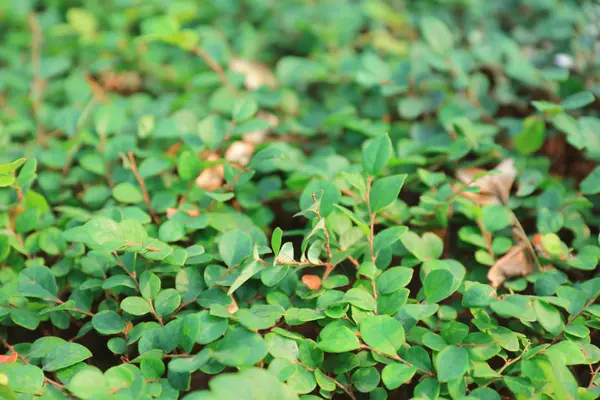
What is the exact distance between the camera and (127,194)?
1.32m

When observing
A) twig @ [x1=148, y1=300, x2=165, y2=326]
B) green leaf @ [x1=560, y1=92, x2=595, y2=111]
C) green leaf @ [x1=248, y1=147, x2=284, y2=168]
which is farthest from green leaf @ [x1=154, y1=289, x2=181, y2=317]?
green leaf @ [x1=560, y1=92, x2=595, y2=111]

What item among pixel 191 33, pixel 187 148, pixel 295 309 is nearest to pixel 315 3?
pixel 191 33

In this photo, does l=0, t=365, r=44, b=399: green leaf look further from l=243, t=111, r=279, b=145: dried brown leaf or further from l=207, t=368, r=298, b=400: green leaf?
l=243, t=111, r=279, b=145: dried brown leaf

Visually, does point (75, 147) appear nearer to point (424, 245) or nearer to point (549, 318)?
point (424, 245)

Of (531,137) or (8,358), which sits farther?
(531,137)

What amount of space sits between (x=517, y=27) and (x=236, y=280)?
1562 millimetres

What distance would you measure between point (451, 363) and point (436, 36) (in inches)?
44.3

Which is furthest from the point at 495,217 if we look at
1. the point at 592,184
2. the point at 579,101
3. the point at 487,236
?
the point at 579,101

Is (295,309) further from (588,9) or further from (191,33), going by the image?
(588,9)

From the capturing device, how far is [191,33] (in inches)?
64.2

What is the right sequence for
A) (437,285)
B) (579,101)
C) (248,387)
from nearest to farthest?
(248,387), (437,285), (579,101)

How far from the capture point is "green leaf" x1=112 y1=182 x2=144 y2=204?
51.5 inches

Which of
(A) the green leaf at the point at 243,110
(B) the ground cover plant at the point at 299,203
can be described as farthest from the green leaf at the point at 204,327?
(A) the green leaf at the point at 243,110

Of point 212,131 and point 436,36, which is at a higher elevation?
point 436,36
